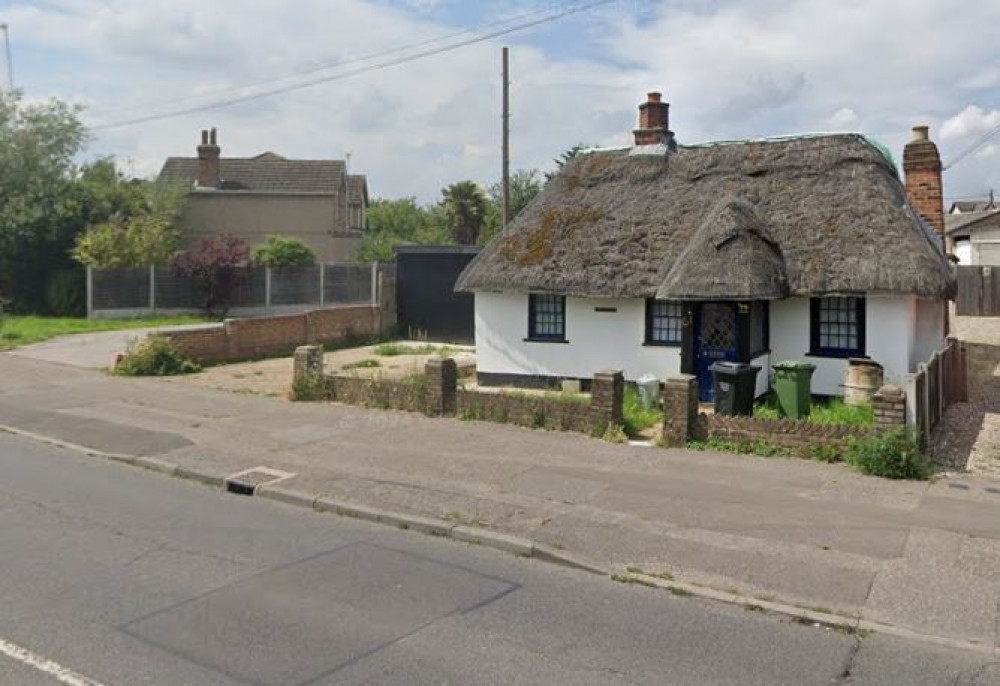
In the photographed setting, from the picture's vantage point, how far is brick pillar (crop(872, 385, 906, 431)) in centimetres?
1101

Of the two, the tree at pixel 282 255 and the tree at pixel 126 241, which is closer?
the tree at pixel 126 241

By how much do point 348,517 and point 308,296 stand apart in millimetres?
27236

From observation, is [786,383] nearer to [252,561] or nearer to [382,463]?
[382,463]

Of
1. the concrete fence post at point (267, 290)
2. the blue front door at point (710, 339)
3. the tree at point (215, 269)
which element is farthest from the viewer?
the concrete fence post at point (267, 290)

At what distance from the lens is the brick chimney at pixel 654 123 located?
19.8 metres

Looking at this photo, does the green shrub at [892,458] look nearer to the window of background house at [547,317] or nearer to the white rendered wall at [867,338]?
the white rendered wall at [867,338]

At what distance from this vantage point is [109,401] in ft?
53.4

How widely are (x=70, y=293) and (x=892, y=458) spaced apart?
31049mm

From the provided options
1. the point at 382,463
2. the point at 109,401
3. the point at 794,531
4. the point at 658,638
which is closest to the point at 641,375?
the point at 382,463

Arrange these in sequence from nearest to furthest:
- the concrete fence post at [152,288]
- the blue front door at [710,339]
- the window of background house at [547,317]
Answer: the blue front door at [710,339] < the window of background house at [547,317] < the concrete fence post at [152,288]

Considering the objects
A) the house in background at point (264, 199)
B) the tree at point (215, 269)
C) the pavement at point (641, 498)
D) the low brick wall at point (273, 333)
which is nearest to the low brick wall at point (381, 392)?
the pavement at point (641, 498)

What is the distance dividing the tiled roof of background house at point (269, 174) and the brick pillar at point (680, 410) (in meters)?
38.2

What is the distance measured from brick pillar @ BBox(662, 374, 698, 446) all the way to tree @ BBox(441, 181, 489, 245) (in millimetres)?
41971

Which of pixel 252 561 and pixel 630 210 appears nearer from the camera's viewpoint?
pixel 252 561
